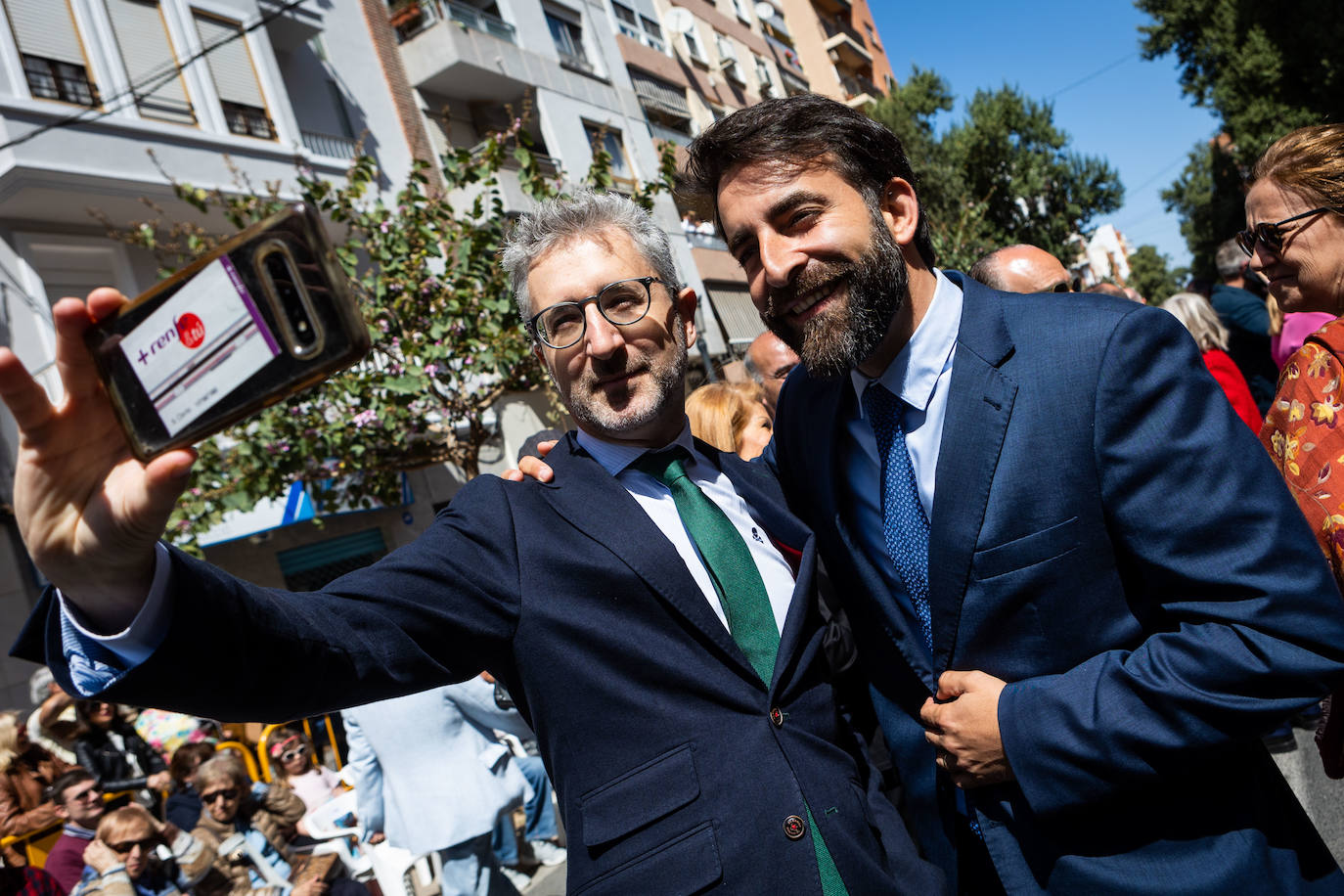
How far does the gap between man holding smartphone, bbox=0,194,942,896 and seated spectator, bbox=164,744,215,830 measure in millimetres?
4291

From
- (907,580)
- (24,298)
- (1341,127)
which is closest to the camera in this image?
(907,580)

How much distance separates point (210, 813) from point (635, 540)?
4.14 metres

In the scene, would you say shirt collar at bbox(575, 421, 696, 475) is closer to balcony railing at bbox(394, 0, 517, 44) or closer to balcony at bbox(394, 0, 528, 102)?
balcony at bbox(394, 0, 528, 102)

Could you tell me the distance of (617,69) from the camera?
23.0 m

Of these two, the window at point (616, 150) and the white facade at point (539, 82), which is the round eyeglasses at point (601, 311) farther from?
the window at point (616, 150)

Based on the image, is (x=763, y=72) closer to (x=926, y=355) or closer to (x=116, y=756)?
(x=116, y=756)

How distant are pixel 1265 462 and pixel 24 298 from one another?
1270 cm

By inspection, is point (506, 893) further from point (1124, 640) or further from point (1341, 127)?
point (1341, 127)

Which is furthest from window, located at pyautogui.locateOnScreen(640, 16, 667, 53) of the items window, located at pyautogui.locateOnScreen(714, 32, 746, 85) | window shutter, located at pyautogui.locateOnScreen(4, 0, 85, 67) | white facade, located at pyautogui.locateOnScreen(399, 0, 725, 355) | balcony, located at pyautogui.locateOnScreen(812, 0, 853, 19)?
window shutter, located at pyautogui.locateOnScreen(4, 0, 85, 67)

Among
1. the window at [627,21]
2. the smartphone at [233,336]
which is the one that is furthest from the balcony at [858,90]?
the smartphone at [233,336]

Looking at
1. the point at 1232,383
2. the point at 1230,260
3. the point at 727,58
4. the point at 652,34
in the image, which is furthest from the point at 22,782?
the point at 727,58

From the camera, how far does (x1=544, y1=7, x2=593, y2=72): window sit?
21.3 m

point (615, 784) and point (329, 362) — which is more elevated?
point (329, 362)

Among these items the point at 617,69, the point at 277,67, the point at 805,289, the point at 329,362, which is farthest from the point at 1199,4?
the point at 329,362
